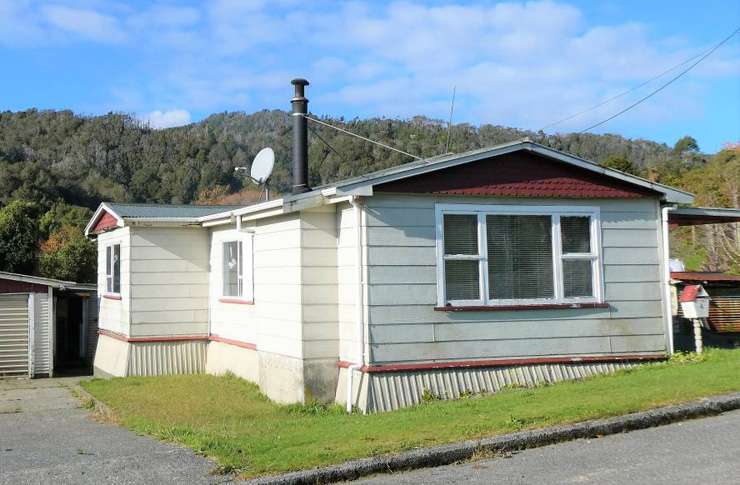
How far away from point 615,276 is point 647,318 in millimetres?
825

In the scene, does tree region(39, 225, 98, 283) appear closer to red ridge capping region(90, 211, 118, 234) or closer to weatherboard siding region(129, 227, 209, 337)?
red ridge capping region(90, 211, 118, 234)

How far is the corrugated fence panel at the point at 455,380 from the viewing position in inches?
410

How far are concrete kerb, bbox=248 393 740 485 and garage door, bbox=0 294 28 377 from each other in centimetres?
1292

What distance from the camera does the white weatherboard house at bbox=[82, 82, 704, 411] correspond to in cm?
1059

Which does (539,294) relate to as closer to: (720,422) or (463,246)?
(463,246)

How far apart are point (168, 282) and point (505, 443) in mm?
9564

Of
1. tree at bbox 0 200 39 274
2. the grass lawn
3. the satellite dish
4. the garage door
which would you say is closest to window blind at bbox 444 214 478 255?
the grass lawn

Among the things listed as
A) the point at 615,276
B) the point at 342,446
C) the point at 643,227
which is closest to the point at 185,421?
the point at 342,446

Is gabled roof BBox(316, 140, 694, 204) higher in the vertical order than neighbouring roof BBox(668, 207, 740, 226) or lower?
higher

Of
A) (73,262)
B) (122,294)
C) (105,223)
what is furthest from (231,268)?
(73,262)

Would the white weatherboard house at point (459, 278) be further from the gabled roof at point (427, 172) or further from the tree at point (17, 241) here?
the tree at point (17, 241)

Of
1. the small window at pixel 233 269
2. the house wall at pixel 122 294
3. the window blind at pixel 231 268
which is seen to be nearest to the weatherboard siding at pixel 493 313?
the small window at pixel 233 269

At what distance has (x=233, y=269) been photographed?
14.5 meters

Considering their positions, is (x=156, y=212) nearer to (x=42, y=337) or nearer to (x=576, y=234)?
(x=42, y=337)
